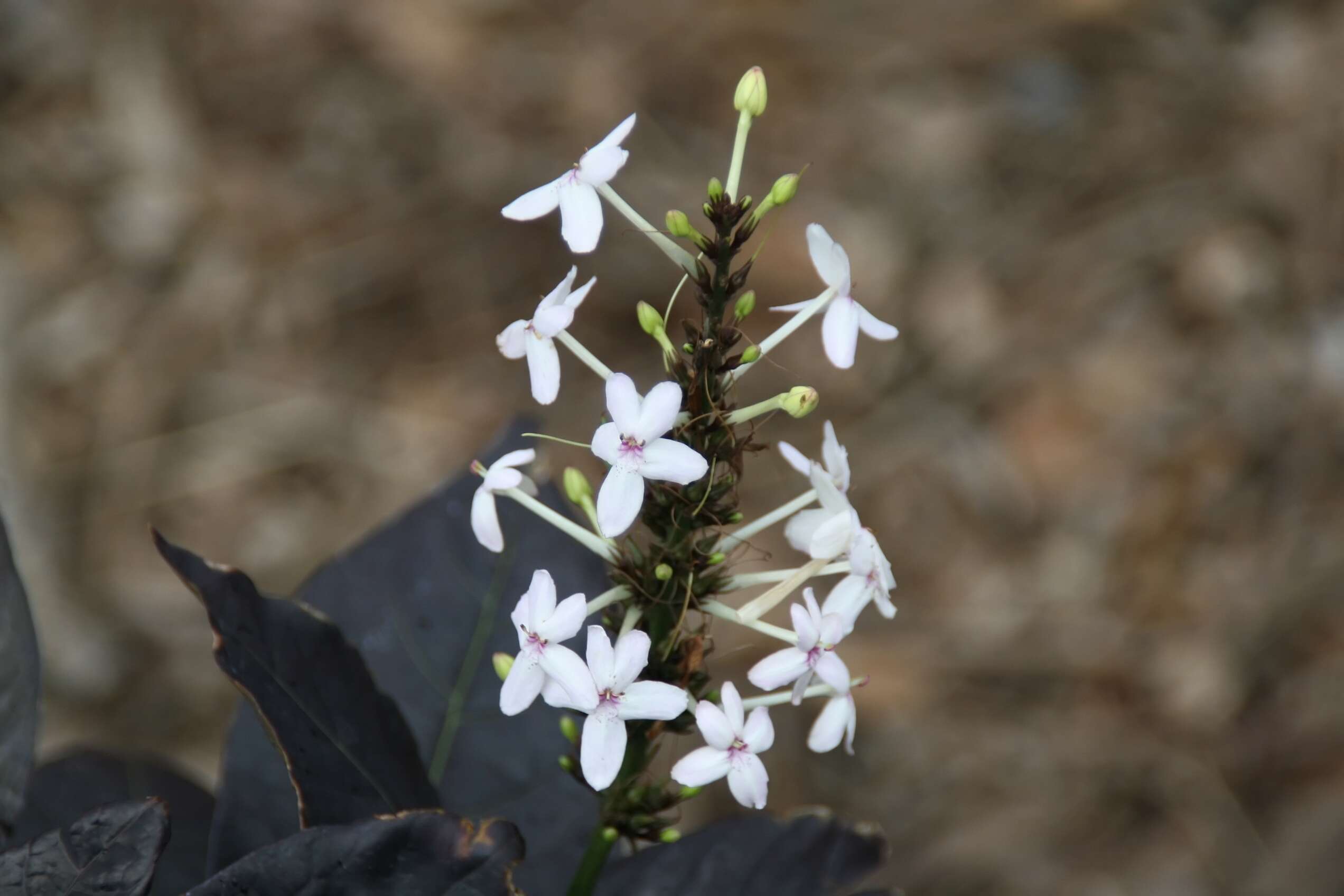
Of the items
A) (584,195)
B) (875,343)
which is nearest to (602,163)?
(584,195)

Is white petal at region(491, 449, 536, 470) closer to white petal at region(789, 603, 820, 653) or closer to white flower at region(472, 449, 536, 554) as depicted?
white flower at region(472, 449, 536, 554)

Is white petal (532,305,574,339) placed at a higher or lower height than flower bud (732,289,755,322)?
lower

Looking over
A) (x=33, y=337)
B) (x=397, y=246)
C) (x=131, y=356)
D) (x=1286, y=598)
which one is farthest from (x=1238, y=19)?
(x=33, y=337)

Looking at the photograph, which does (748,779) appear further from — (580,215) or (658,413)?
(580,215)

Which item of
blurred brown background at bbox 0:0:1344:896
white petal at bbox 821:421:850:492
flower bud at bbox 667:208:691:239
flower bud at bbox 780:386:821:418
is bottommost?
flower bud at bbox 780:386:821:418

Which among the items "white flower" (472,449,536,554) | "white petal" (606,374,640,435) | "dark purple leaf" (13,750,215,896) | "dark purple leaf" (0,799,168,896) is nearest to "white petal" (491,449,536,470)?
"white flower" (472,449,536,554)

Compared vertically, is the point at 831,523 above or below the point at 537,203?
below
